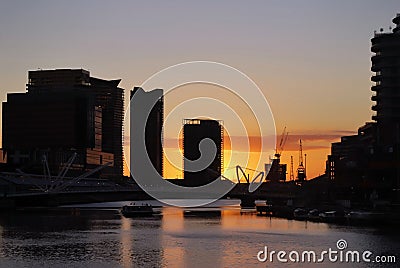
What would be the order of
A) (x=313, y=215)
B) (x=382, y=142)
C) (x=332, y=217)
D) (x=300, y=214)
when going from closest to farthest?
(x=332, y=217), (x=313, y=215), (x=300, y=214), (x=382, y=142)

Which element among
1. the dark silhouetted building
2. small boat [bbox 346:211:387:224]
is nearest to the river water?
small boat [bbox 346:211:387:224]

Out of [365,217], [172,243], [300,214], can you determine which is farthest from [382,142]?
[172,243]

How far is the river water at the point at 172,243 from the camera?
59219 mm

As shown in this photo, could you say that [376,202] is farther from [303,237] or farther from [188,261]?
[188,261]

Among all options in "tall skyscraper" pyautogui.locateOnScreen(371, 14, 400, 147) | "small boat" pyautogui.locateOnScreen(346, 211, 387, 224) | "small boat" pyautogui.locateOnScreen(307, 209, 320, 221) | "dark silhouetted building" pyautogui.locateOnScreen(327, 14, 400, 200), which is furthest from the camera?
"tall skyscraper" pyautogui.locateOnScreen(371, 14, 400, 147)

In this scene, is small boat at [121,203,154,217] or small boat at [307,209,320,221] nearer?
small boat at [307,209,320,221]

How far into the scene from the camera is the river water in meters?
59.2

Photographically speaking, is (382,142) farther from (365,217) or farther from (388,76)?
(365,217)

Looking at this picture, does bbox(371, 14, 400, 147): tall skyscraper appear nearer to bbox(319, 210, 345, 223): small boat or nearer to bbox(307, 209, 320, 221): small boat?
bbox(307, 209, 320, 221): small boat

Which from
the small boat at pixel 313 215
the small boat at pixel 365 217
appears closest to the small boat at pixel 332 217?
the small boat at pixel 365 217

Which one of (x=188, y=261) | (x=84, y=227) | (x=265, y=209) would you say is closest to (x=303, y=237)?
(x=188, y=261)

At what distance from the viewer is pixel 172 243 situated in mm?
73000

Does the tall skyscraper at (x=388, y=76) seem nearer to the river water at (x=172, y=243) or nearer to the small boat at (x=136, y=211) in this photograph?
the small boat at (x=136, y=211)

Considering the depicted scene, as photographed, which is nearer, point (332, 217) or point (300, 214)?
point (332, 217)
